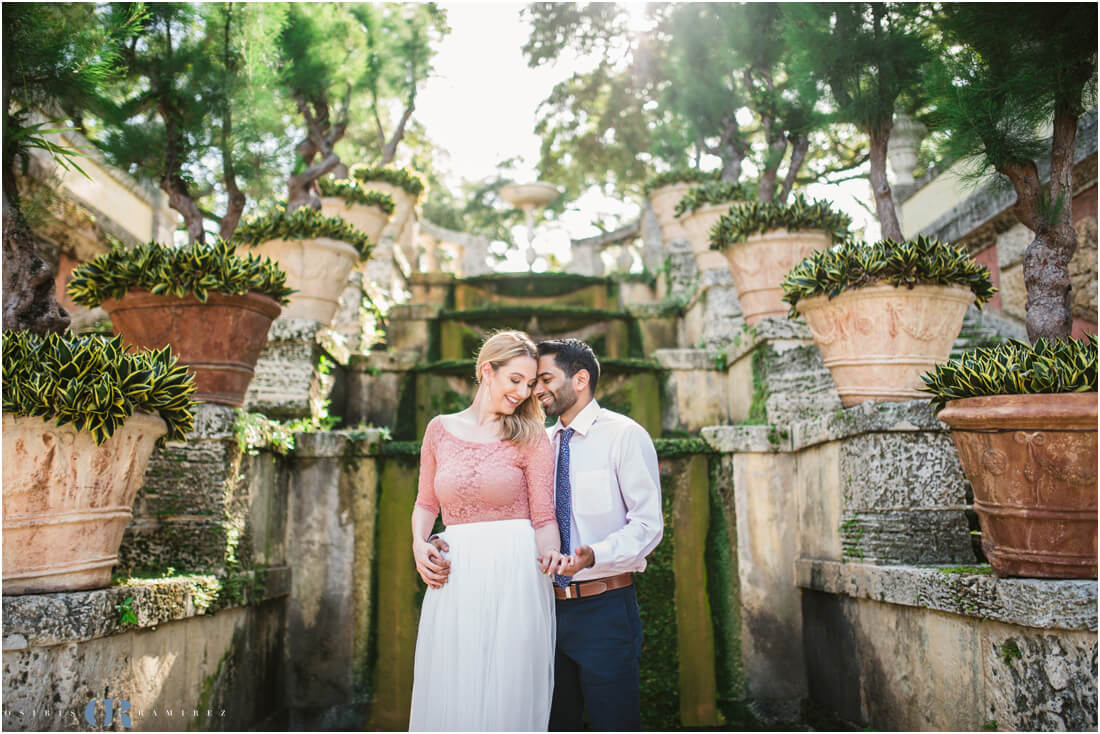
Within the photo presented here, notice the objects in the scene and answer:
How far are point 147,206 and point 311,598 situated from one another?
7.70 m

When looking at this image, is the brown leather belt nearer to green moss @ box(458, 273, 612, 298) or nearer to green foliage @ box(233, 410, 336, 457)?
green foliage @ box(233, 410, 336, 457)

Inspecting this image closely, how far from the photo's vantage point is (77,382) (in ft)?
8.63

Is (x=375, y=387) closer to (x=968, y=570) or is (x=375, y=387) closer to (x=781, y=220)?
(x=781, y=220)

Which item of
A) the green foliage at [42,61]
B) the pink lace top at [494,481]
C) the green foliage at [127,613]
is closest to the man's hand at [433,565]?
the pink lace top at [494,481]

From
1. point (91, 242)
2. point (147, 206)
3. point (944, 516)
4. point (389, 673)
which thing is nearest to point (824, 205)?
point (944, 516)

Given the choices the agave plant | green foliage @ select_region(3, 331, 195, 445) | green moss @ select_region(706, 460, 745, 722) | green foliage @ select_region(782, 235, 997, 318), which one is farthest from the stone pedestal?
the agave plant

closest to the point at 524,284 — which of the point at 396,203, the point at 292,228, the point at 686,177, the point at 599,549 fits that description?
the point at 396,203

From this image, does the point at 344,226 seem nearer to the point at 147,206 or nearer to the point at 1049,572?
the point at 1049,572

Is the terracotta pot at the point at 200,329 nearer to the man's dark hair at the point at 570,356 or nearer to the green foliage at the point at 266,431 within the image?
the green foliage at the point at 266,431

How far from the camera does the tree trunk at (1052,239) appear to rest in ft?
11.5

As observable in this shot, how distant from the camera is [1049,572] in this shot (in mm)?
2588

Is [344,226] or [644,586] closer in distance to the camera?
[644,586]

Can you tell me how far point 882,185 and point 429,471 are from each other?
3.35 m

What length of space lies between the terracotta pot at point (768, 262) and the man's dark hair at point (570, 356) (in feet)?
8.71
